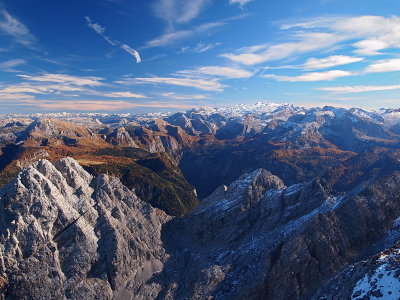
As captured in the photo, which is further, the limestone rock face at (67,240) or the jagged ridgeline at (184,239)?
the limestone rock face at (67,240)

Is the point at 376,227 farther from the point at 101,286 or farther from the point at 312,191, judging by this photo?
the point at 101,286

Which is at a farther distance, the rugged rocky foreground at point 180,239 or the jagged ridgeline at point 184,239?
the rugged rocky foreground at point 180,239

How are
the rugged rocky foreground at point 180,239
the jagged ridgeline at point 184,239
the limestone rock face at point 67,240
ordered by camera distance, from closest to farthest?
the jagged ridgeline at point 184,239 → the rugged rocky foreground at point 180,239 → the limestone rock face at point 67,240

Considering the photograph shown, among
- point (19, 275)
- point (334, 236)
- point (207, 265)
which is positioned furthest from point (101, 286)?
point (334, 236)

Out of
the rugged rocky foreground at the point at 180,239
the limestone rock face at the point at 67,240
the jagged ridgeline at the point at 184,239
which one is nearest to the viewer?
the jagged ridgeline at the point at 184,239

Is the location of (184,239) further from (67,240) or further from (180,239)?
(67,240)

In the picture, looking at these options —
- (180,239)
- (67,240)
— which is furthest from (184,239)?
(67,240)
